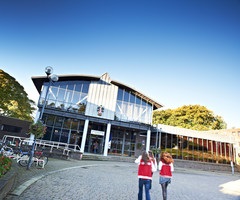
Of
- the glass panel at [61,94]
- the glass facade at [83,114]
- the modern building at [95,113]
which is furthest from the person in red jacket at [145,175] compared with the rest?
the glass panel at [61,94]

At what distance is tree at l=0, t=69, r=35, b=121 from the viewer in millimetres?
24750

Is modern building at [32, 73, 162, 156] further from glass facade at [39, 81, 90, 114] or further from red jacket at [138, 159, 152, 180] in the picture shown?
red jacket at [138, 159, 152, 180]

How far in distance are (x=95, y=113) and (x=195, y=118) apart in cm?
2762

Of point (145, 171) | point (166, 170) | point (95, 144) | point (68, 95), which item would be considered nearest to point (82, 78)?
point (68, 95)

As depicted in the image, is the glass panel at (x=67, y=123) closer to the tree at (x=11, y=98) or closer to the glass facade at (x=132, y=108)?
the glass facade at (x=132, y=108)

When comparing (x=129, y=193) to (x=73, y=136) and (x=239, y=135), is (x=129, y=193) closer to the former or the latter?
(x=73, y=136)

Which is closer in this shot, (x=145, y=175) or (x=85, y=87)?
(x=145, y=175)

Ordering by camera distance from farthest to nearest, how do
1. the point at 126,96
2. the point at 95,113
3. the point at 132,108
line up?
1. the point at 126,96
2. the point at 132,108
3. the point at 95,113

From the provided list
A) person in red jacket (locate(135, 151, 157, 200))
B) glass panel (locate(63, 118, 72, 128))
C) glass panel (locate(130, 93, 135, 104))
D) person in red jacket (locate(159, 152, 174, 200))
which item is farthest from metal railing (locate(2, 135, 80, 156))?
person in red jacket (locate(135, 151, 157, 200))

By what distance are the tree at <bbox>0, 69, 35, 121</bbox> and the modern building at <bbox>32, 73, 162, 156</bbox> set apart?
6.92 meters

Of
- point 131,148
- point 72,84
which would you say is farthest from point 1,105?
point 131,148

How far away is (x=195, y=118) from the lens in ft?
125

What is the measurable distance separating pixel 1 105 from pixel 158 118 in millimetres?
34126

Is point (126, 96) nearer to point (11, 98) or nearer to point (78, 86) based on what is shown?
point (78, 86)
